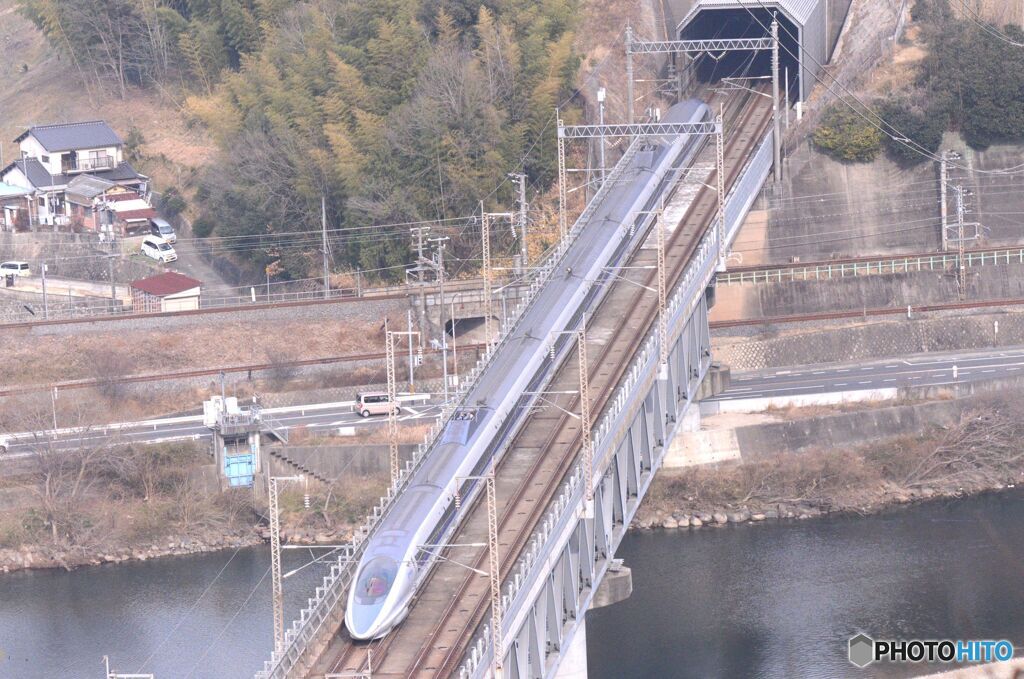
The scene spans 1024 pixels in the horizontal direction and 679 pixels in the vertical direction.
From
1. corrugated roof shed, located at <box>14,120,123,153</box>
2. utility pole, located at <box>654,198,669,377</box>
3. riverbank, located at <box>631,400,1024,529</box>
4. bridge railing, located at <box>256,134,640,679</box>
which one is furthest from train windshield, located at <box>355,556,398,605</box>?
corrugated roof shed, located at <box>14,120,123,153</box>

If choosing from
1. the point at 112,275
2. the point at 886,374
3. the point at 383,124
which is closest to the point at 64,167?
the point at 112,275

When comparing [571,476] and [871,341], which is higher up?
[571,476]

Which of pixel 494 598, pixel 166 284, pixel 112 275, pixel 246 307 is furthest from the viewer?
pixel 112 275

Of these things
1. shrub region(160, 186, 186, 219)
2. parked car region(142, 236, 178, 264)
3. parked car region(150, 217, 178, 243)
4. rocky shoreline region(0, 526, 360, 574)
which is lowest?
rocky shoreline region(0, 526, 360, 574)

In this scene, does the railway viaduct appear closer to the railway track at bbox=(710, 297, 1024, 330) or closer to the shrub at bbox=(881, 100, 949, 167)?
the railway track at bbox=(710, 297, 1024, 330)

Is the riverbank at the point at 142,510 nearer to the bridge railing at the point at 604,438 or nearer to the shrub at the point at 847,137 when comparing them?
the bridge railing at the point at 604,438

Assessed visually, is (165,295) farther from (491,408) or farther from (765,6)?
(491,408)

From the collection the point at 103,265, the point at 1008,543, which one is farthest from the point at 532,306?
the point at 103,265
